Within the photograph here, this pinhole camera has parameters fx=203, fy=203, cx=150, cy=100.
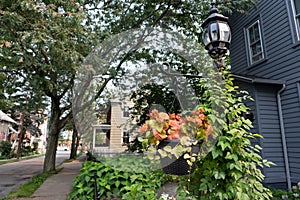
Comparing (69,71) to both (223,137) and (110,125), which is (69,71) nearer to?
(110,125)

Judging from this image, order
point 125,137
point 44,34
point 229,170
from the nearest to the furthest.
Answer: point 229,170 → point 125,137 → point 44,34

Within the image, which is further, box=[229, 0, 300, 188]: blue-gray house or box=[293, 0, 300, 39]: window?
box=[293, 0, 300, 39]: window

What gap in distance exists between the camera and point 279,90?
179 inches

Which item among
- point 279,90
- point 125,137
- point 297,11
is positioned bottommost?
point 125,137

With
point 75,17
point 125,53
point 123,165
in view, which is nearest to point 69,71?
point 75,17

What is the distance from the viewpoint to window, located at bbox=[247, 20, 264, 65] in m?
5.41

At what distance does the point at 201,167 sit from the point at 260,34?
5158 mm

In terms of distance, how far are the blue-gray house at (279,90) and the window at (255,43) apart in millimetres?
125

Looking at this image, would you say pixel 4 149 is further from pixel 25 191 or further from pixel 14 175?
pixel 25 191

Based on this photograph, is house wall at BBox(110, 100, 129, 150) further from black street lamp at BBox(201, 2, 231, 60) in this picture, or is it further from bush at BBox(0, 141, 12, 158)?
bush at BBox(0, 141, 12, 158)

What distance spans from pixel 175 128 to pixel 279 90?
4199mm

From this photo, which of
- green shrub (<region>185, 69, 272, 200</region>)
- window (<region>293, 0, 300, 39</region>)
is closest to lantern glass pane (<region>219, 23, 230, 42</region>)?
green shrub (<region>185, 69, 272, 200</region>)

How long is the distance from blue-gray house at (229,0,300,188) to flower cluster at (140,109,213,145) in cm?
334

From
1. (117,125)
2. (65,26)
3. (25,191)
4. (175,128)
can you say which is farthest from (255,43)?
(25,191)
